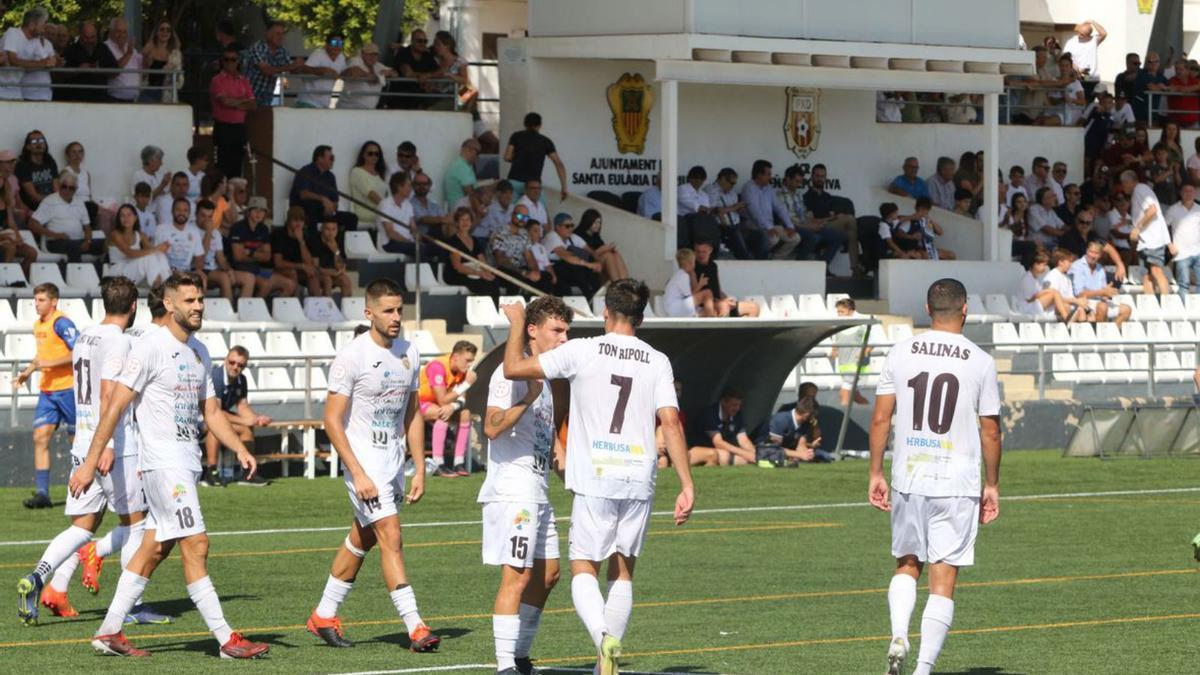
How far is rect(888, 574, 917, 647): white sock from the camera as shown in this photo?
9.91 m

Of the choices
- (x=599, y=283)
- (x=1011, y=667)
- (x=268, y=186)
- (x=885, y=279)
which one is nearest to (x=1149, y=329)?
(x=885, y=279)

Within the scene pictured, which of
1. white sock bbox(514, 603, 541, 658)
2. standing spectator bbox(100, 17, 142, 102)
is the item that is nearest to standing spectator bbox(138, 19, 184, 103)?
standing spectator bbox(100, 17, 142, 102)

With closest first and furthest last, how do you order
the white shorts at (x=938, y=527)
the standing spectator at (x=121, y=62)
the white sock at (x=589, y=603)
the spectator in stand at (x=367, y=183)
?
1. the white sock at (x=589, y=603)
2. the white shorts at (x=938, y=527)
3. the standing spectator at (x=121, y=62)
4. the spectator in stand at (x=367, y=183)

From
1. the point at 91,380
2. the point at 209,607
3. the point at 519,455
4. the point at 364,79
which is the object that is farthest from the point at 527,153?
→ the point at 519,455

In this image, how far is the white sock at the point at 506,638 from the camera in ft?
32.5

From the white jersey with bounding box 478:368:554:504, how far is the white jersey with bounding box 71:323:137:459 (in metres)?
2.27

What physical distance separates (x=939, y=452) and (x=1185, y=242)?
23258 millimetres

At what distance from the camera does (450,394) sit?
72.7ft

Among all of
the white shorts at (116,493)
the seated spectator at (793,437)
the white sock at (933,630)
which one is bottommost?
the seated spectator at (793,437)

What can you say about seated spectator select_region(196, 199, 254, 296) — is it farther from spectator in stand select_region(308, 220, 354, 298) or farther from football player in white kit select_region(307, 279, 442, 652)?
football player in white kit select_region(307, 279, 442, 652)

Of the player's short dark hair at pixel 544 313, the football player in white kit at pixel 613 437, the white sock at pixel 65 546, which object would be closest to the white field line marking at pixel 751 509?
the white sock at pixel 65 546

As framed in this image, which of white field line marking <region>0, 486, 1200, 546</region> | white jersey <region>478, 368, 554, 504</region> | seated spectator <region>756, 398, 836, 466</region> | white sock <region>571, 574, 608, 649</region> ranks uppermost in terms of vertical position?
white jersey <region>478, 368, 554, 504</region>

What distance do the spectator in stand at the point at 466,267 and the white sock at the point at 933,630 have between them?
1604 cm

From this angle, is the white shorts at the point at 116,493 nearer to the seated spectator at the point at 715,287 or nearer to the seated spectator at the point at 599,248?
the seated spectator at the point at 715,287
